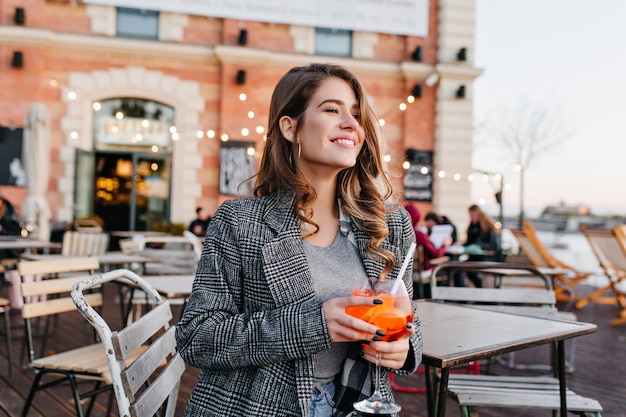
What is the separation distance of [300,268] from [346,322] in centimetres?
24

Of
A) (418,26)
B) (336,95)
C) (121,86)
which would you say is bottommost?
(336,95)

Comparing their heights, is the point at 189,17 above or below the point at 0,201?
above

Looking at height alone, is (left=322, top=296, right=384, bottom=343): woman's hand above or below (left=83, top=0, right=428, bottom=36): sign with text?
below

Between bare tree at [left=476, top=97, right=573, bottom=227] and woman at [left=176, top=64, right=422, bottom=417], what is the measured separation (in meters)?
17.0

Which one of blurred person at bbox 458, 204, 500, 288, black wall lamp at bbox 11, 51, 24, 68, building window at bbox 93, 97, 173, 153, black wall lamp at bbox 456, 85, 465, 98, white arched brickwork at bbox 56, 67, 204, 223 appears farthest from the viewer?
black wall lamp at bbox 456, 85, 465, 98

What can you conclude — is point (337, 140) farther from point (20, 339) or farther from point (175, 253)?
point (20, 339)

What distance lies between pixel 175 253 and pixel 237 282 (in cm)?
336

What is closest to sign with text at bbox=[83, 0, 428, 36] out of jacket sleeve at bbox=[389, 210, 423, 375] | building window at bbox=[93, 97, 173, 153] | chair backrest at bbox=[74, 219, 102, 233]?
building window at bbox=[93, 97, 173, 153]

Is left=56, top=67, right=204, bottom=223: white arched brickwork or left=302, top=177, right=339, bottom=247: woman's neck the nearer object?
left=302, top=177, right=339, bottom=247: woman's neck

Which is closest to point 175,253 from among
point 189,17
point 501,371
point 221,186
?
point 501,371

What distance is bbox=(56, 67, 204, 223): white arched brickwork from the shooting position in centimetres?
1045

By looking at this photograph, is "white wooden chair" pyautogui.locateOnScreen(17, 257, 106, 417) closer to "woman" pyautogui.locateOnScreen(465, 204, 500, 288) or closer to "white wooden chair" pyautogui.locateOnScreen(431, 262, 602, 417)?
"white wooden chair" pyautogui.locateOnScreen(431, 262, 602, 417)

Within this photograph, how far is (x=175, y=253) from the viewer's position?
4520mm

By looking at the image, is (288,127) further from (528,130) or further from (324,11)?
(528,130)
